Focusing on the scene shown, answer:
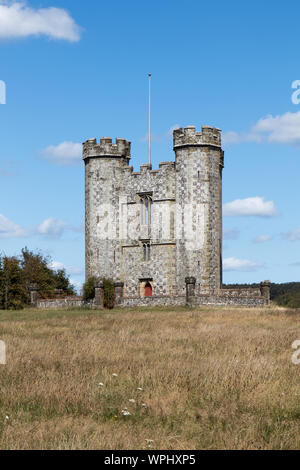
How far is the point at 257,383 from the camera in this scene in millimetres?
9547

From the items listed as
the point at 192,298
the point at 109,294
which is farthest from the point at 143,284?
the point at 192,298

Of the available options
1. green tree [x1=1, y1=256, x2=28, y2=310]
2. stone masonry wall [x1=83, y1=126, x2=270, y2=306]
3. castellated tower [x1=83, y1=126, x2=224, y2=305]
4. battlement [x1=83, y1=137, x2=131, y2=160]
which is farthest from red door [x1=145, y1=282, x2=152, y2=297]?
battlement [x1=83, y1=137, x2=131, y2=160]

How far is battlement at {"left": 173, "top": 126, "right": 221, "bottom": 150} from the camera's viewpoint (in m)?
45.7

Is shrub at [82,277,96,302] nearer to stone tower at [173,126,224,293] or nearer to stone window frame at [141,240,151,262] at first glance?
stone window frame at [141,240,151,262]

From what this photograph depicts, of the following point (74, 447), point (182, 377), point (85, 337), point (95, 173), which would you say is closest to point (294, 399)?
point (182, 377)

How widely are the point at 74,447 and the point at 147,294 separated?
42.0 meters

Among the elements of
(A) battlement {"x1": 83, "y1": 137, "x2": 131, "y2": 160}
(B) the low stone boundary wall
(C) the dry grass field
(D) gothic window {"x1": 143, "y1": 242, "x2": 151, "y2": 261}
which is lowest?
(C) the dry grass field

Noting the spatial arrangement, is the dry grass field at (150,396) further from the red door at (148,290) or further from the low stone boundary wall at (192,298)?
the red door at (148,290)

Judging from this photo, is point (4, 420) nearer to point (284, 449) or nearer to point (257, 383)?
point (284, 449)

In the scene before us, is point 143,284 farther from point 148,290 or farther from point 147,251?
point 147,251

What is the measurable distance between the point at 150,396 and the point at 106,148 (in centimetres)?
4155

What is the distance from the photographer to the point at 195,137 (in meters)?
45.7

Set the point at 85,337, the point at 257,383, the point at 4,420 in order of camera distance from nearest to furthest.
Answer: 1. the point at 4,420
2. the point at 257,383
3. the point at 85,337

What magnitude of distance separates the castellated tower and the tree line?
6.19 metres
